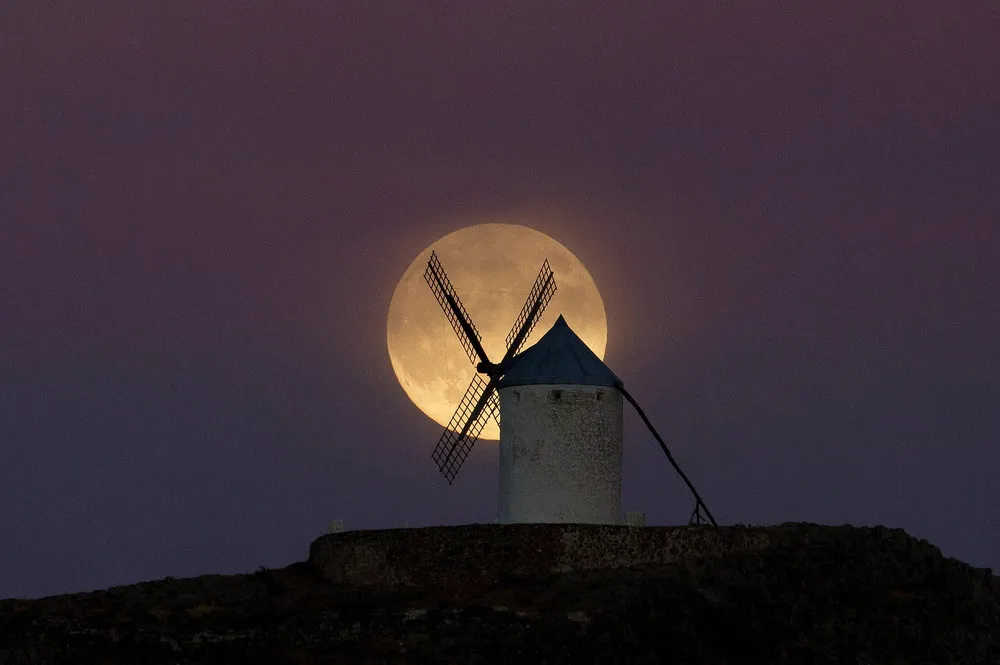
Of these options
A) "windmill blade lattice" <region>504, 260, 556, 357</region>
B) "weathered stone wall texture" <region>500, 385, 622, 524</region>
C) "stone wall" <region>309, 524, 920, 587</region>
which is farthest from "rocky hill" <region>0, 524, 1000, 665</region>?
"windmill blade lattice" <region>504, 260, 556, 357</region>

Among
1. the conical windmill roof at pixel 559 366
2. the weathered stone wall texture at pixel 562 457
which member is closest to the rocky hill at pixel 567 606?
the weathered stone wall texture at pixel 562 457

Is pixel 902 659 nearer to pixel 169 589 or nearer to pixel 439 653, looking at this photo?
pixel 439 653

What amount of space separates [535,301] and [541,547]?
35.0ft

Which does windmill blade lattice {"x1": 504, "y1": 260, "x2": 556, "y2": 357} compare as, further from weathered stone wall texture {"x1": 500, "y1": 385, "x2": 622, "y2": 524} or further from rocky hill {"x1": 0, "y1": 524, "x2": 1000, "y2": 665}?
rocky hill {"x1": 0, "y1": 524, "x2": 1000, "y2": 665}

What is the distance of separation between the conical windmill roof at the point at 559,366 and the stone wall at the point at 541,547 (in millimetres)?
4495

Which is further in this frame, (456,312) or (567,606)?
(456,312)

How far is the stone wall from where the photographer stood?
44031 millimetres

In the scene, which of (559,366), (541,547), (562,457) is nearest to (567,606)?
(541,547)

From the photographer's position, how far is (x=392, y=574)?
4456 cm

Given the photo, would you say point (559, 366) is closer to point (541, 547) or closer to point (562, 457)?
point (562, 457)

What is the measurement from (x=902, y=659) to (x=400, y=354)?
1687cm

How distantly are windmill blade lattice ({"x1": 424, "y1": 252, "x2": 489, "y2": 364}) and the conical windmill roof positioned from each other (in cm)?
389

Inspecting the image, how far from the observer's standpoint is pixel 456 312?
5362 centimetres

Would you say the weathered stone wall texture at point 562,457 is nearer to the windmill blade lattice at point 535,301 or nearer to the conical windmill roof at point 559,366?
the conical windmill roof at point 559,366
